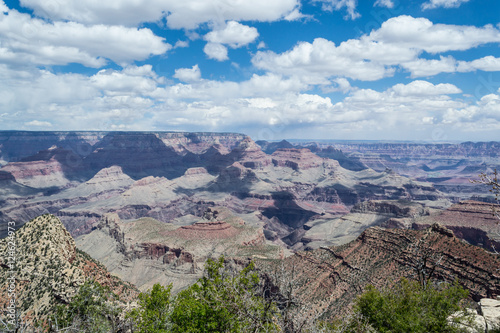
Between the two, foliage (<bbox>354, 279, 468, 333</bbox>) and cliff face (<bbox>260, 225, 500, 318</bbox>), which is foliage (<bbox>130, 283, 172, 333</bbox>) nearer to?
foliage (<bbox>354, 279, 468, 333</bbox>)

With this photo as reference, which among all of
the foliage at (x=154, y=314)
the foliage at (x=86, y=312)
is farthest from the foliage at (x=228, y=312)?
the foliage at (x=86, y=312)

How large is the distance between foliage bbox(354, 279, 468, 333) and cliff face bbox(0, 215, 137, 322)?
38348 millimetres

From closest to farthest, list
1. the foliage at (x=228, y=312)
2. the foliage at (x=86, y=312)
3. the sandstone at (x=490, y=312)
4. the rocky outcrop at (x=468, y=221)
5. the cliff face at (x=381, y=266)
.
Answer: the foliage at (x=228, y=312) < the sandstone at (x=490, y=312) < the foliage at (x=86, y=312) < the cliff face at (x=381, y=266) < the rocky outcrop at (x=468, y=221)

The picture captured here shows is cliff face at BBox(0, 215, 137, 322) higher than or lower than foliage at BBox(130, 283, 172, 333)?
lower

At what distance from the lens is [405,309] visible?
3053 centimetres

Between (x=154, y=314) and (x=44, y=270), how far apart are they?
26.5 m

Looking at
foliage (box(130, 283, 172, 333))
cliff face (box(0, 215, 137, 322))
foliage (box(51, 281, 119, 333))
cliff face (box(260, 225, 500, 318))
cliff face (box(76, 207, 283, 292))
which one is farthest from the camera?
cliff face (box(76, 207, 283, 292))

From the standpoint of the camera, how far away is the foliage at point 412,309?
86.2 ft

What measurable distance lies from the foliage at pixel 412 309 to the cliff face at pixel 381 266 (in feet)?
42.4

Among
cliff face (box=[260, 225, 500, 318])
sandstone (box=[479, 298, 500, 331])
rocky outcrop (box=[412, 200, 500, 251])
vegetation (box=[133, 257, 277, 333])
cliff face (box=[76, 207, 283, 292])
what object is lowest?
cliff face (box=[76, 207, 283, 292])

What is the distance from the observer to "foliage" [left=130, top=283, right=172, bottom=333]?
2589 cm

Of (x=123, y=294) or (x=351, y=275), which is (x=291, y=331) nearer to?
(x=123, y=294)

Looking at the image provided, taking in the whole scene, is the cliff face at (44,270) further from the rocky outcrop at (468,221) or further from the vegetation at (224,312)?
the rocky outcrop at (468,221)

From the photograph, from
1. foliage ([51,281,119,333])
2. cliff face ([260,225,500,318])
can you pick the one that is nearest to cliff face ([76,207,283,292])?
cliff face ([260,225,500,318])
